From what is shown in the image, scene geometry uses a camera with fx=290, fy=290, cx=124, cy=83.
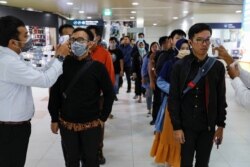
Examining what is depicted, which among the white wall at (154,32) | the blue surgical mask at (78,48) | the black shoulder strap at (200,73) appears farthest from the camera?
the white wall at (154,32)

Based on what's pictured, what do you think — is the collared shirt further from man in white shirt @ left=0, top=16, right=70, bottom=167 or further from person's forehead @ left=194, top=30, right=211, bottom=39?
person's forehead @ left=194, top=30, right=211, bottom=39

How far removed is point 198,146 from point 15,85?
1.45 m

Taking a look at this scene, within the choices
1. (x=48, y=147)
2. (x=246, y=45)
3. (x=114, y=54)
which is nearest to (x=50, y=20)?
(x=114, y=54)

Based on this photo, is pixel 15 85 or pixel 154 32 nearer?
pixel 15 85

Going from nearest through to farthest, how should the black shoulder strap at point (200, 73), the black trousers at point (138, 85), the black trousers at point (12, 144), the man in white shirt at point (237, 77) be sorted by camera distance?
1. the man in white shirt at point (237, 77)
2. the black trousers at point (12, 144)
3. the black shoulder strap at point (200, 73)
4. the black trousers at point (138, 85)

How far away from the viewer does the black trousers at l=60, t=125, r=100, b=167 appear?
7.65 feet

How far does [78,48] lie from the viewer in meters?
2.30

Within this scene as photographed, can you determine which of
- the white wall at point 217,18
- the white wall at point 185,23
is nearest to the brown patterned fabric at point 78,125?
the white wall at point 217,18

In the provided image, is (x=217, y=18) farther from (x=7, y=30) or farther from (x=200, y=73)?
(x=7, y=30)

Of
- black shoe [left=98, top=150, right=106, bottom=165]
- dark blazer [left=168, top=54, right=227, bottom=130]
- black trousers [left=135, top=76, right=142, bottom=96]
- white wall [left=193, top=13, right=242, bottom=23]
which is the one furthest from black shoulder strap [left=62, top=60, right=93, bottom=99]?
white wall [left=193, top=13, right=242, bottom=23]

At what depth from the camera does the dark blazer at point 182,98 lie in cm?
219

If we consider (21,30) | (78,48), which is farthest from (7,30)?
(78,48)

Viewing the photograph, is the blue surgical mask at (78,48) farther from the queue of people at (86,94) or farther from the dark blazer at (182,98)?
the dark blazer at (182,98)

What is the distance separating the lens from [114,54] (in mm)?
6766
